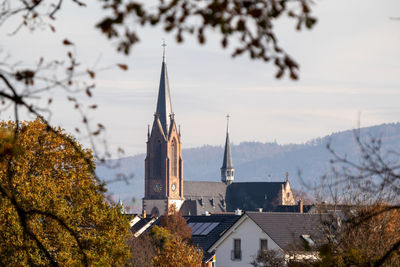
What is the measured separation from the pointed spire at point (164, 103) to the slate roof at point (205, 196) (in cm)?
1603

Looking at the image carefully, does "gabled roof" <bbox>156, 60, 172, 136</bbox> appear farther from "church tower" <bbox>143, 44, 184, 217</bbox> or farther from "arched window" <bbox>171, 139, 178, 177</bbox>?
"arched window" <bbox>171, 139, 178, 177</bbox>

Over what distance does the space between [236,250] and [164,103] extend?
9251cm

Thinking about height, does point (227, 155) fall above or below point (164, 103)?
below

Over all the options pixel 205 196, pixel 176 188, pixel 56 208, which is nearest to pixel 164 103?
pixel 176 188

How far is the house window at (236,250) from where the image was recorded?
54062 mm

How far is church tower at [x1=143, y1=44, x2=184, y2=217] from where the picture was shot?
146125 millimetres

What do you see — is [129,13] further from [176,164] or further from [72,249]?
[176,164]

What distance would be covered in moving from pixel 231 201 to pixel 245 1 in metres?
159

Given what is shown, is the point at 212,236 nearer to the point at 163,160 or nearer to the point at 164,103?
the point at 164,103

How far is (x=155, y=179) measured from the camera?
505 ft

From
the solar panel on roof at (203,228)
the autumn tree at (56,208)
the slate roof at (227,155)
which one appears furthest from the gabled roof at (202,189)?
the autumn tree at (56,208)

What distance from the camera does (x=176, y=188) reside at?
511ft

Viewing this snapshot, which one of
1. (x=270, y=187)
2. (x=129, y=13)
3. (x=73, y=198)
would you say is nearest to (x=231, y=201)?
(x=270, y=187)

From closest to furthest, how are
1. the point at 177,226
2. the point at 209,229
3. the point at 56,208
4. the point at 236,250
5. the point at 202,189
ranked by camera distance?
the point at 56,208
the point at 236,250
the point at 209,229
the point at 177,226
the point at 202,189
